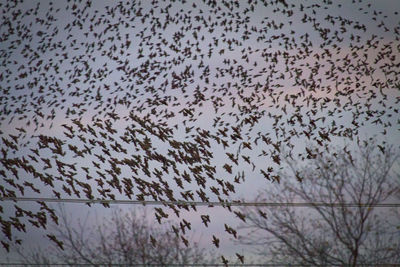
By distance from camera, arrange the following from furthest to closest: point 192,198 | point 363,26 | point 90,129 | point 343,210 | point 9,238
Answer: point 90,129
point 363,26
point 343,210
point 192,198
point 9,238

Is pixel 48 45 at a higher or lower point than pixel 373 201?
higher

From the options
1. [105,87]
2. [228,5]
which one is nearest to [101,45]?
[105,87]

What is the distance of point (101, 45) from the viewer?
21.7 m

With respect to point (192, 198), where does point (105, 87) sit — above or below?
above

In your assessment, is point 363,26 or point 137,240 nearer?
point 137,240

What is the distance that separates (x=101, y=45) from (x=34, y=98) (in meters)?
4.33

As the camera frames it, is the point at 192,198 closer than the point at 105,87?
Yes

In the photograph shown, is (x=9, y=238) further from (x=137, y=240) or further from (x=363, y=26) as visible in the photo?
(x=363, y=26)

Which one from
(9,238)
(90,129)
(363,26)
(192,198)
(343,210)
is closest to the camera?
(9,238)

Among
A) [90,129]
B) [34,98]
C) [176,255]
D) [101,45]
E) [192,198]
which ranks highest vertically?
[101,45]

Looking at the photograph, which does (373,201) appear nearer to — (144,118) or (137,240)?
(137,240)

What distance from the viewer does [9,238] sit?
12266mm

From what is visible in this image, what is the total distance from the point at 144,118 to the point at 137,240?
30.5 ft


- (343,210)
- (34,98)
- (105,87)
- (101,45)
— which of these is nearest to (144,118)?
(105,87)
